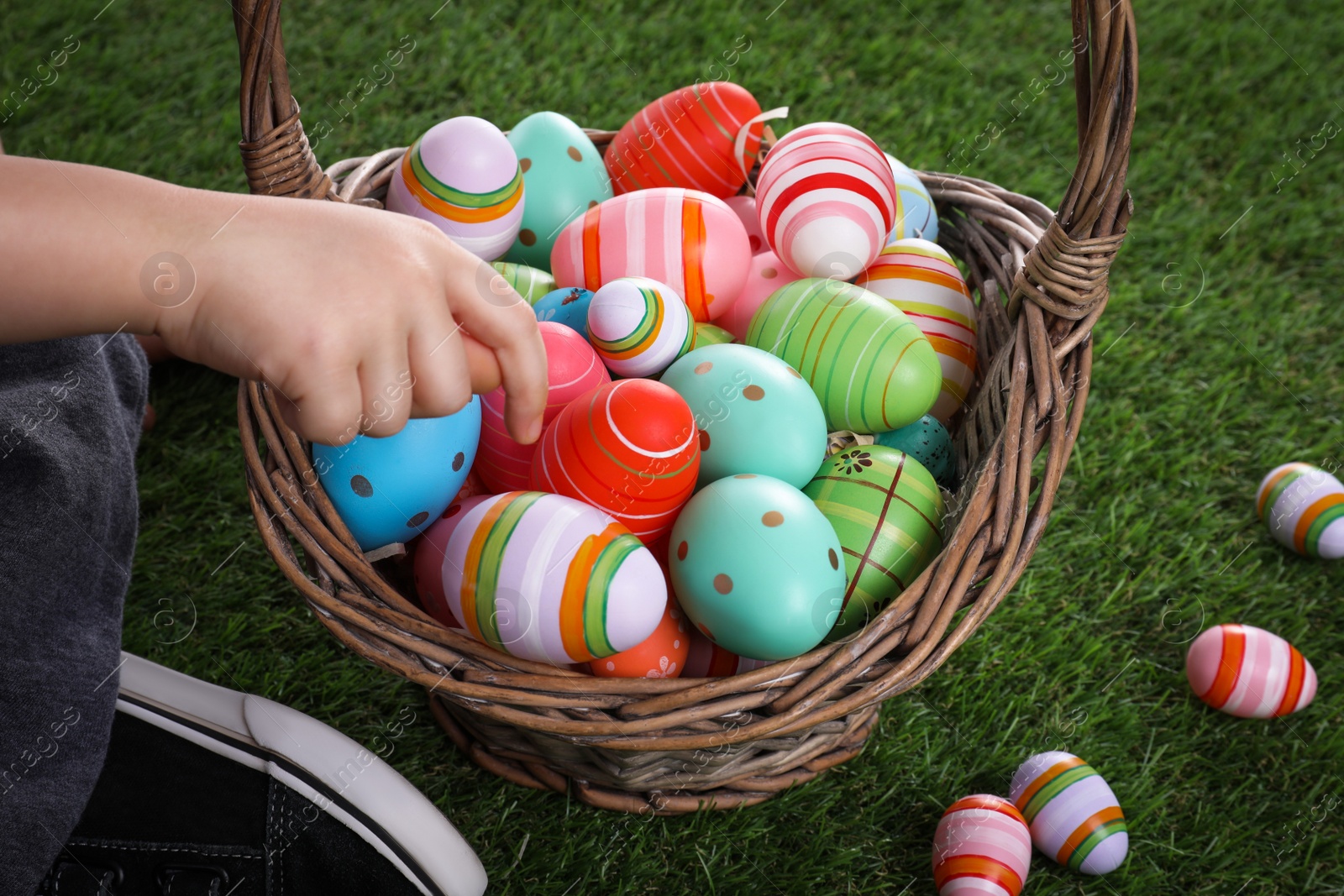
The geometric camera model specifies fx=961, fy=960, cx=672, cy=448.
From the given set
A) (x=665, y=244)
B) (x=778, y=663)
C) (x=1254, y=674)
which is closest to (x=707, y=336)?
(x=665, y=244)

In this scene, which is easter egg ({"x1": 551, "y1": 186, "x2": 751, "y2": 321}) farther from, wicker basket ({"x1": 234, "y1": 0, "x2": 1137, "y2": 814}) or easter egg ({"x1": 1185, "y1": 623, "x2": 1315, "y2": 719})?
easter egg ({"x1": 1185, "y1": 623, "x2": 1315, "y2": 719})

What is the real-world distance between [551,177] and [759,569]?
0.62 m

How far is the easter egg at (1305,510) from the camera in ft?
4.21

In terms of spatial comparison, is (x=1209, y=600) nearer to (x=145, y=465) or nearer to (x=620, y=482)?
(x=620, y=482)

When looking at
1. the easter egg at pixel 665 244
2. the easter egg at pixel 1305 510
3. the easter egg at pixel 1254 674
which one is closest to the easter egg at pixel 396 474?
the easter egg at pixel 665 244

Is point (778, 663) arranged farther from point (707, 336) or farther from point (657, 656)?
point (707, 336)

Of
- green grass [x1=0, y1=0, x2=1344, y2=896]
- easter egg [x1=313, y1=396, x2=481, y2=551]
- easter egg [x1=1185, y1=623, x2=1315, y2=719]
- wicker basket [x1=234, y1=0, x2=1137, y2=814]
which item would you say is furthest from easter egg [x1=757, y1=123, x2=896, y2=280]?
easter egg [x1=1185, y1=623, x2=1315, y2=719]

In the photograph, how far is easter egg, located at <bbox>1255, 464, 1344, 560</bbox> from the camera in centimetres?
128

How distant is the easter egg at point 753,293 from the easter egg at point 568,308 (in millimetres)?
189

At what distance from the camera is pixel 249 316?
1.70 ft

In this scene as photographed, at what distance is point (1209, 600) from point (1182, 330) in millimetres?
540

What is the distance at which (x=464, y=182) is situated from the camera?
1.06 metres

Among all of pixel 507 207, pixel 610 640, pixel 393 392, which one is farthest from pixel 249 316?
pixel 507 207

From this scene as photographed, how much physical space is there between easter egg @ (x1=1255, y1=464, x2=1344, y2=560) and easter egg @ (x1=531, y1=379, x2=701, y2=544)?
0.92 metres
